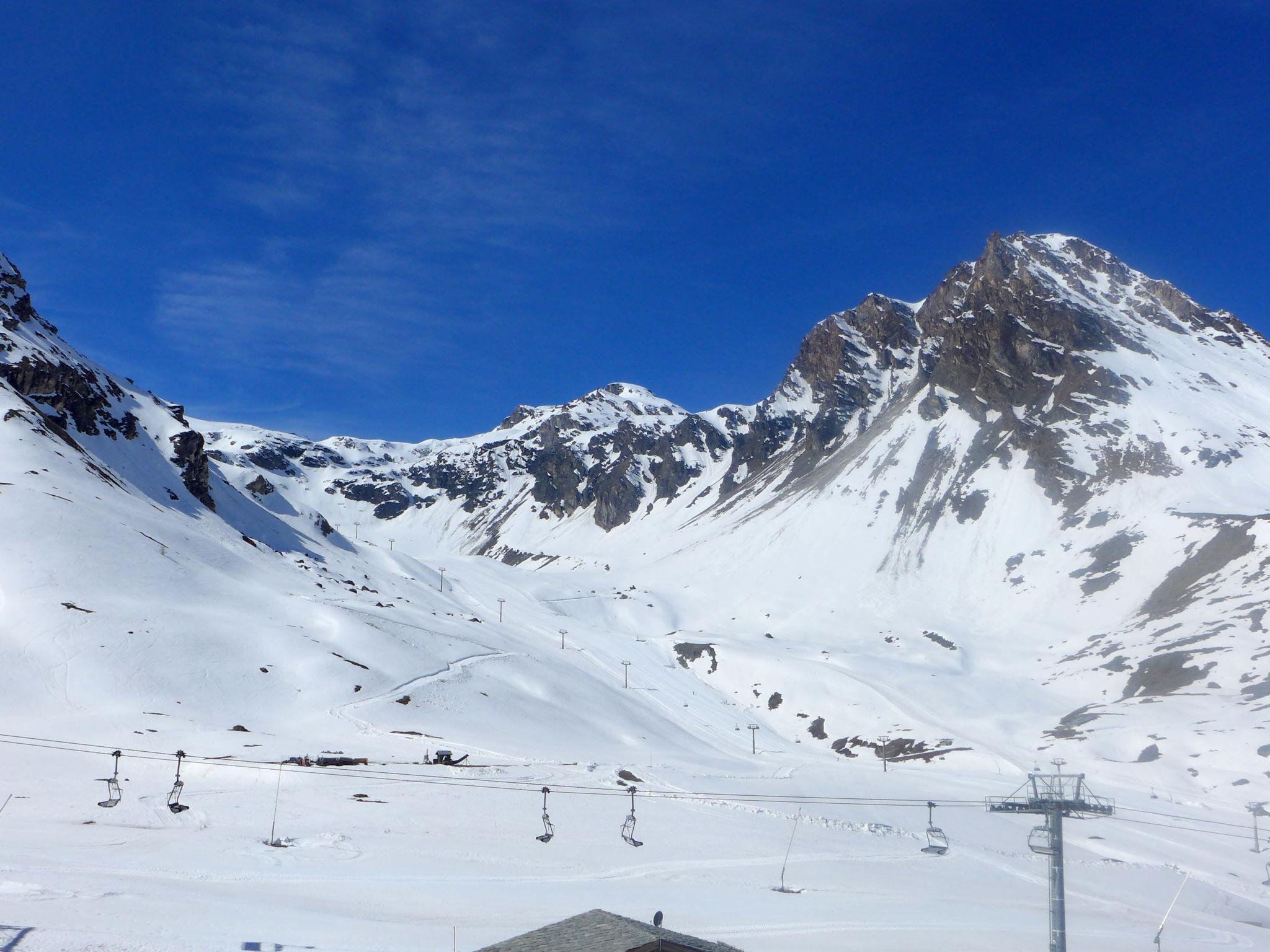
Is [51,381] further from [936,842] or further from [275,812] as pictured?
[936,842]

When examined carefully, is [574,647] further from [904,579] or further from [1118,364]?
[1118,364]

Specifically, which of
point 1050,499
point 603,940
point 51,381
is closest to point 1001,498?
point 1050,499

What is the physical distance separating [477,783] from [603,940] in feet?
90.5

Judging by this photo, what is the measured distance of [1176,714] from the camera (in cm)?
7725

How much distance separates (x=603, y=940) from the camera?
19.5 m

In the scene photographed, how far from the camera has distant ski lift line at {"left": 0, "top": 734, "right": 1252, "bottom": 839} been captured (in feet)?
138

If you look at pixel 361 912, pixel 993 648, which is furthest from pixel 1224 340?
pixel 361 912

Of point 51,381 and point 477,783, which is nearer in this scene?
point 477,783

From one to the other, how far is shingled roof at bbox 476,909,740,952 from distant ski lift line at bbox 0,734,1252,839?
25.0 meters

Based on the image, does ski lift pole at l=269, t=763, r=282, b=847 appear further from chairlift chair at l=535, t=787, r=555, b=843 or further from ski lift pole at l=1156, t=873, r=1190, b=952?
ski lift pole at l=1156, t=873, r=1190, b=952

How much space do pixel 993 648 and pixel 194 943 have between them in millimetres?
103800

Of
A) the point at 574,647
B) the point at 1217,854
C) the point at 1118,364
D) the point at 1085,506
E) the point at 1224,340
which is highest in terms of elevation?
the point at 1224,340

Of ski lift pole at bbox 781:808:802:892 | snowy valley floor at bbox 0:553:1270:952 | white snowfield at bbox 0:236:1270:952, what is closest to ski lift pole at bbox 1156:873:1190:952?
snowy valley floor at bbox 0:553:1270:952

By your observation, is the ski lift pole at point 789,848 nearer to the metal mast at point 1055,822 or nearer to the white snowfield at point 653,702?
the white snowfield at point 653,702
